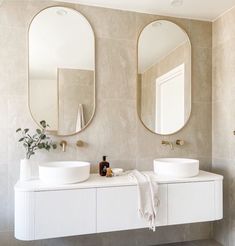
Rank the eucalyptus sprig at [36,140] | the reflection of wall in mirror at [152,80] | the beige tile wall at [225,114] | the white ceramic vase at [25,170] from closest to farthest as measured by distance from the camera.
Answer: the white ceramic vase at [25,170], the eucalyptus sprig at [36,140], the beige tile wall at [225,114], the reflection of wall in mirror at [152,80]

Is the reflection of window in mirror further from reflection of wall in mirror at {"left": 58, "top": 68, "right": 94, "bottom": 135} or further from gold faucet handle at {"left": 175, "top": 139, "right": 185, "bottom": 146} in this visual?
reflection of wall in mirror at {"left": 58, "top": 68, "right": 94, "bottom": 135}

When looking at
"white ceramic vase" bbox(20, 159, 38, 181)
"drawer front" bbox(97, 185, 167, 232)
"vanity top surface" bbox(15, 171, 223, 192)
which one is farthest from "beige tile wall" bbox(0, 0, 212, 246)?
"drawer front" bbox(97, 185, 167, 232)

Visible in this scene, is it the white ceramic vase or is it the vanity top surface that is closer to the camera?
the vanity top surface

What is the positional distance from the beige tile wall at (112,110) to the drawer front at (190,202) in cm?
52

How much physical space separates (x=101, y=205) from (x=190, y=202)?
78 cm

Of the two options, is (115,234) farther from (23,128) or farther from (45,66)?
(45,66)

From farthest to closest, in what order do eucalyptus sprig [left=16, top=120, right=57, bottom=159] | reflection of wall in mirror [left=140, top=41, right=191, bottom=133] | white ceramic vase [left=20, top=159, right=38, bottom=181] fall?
1. reflection of wall in mirror [left=140, top=41, right=191, bottom=133]
2. eucalyptus sprig [left=16, top=120, right=57, bottom=159]
3. white ceramic vase [left=20, top=159, right=38, bottom=181]

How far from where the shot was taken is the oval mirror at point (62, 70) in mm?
2350

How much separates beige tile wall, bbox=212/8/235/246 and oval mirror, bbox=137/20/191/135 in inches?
12.1

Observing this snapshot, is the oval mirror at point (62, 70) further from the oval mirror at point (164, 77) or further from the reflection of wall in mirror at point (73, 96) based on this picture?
the oval mirror at point (164, 77)

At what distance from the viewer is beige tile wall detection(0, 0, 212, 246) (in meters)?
2.28

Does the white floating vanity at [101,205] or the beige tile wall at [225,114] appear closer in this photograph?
the white floating vanity at [101,205]

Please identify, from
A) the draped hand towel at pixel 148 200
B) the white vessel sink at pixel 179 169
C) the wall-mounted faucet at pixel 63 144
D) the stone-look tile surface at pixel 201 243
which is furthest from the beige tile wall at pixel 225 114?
the wall-mounted faucet at pixel 63 144

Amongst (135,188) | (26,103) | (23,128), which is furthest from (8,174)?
(135,188)
